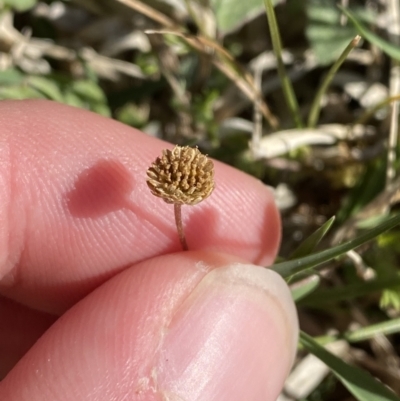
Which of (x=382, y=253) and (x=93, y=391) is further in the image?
(x=382, y=253)

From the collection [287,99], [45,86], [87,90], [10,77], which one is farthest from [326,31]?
[10,77]

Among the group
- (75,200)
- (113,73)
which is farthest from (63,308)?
(113,73)

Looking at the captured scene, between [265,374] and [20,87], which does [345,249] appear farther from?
[20,87]

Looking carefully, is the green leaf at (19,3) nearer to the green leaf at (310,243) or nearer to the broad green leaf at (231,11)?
the broad green leaf at (231,11)

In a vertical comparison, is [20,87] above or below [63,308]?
above

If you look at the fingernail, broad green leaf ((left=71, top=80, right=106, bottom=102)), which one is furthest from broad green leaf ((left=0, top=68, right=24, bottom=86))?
Result: the fingernail

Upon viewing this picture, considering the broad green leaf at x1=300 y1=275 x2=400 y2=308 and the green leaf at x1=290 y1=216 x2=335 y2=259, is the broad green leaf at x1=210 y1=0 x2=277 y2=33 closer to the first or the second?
the green leaf at x1=290 y1=216 x2=335 y2=259

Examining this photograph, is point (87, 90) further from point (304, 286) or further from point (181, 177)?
point (304, 286)
